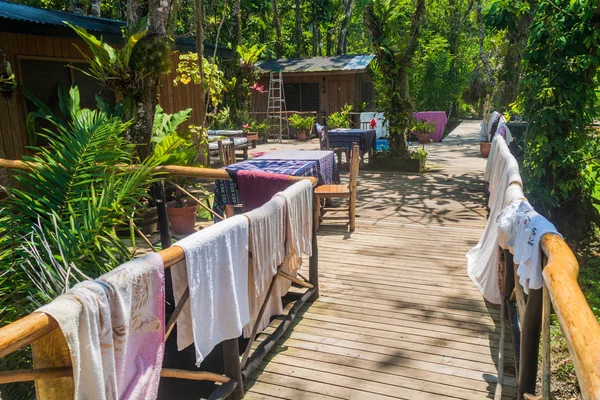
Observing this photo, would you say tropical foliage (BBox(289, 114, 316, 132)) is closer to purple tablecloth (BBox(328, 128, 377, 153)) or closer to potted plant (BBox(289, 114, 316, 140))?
potted plant (BBox(289, 114, 316, 140))

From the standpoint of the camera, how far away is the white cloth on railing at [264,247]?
3057 mm

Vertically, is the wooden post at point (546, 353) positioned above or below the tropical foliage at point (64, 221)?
below

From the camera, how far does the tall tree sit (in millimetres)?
10484

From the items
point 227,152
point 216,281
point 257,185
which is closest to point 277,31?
point 227,152

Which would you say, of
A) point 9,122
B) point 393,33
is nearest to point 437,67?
point 393,33

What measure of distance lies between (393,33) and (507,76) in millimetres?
3426

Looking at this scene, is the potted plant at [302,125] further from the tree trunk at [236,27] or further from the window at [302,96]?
the tree trunk at [236,27]

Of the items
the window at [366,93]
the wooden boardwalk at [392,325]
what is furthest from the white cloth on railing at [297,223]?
the window at [366,93]

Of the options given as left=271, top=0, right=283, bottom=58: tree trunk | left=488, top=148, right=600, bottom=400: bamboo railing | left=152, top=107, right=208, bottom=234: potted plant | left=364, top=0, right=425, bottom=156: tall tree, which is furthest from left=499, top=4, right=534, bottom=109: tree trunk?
left=271, top=0, right=283, bottom=58: tree trunk

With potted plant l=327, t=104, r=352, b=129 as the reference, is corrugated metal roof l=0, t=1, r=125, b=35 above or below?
above

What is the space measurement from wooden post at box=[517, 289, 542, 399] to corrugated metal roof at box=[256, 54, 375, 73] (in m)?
17.0

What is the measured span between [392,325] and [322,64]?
57.4 ft

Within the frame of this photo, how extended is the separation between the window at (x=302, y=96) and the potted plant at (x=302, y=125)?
2.38m

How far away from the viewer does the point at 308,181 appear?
4.00 metres
